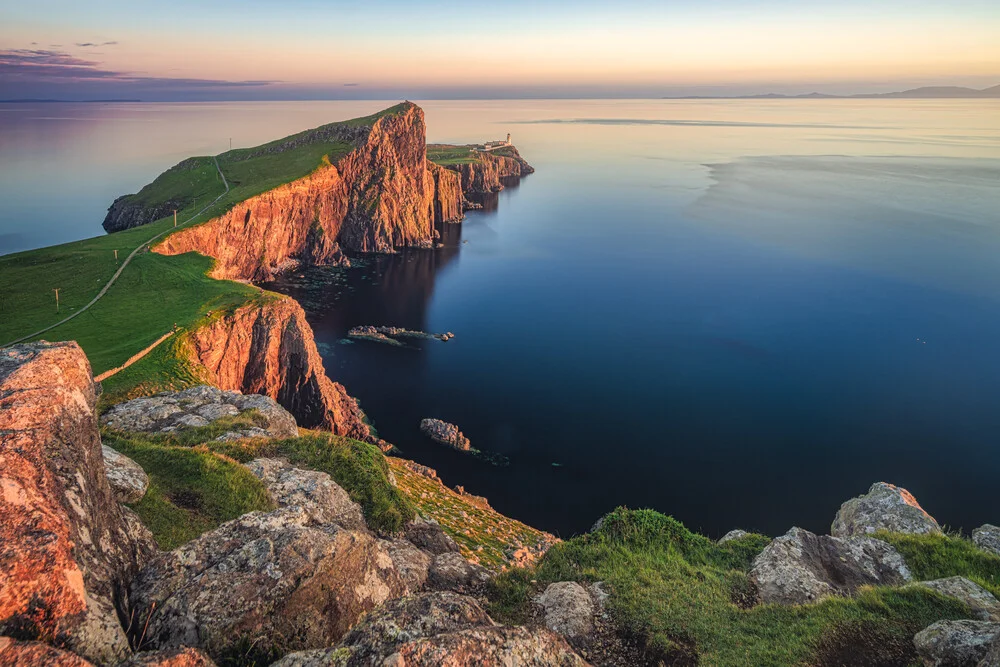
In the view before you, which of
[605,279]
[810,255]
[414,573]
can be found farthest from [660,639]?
[810,255]

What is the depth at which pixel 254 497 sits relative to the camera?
62.9ft

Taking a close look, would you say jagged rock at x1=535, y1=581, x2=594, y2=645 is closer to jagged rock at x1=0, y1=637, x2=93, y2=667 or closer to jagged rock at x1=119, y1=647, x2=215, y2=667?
jagged rock at x1=119, y1=647, x2=215, y2=667

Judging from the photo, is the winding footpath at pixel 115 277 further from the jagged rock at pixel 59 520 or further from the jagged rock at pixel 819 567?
the jagged rock at pixel 819 567

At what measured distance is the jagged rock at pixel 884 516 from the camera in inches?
Answer: 1092

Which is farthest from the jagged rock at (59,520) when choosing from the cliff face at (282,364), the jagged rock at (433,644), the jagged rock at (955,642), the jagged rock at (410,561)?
the cliff face at (282,364)

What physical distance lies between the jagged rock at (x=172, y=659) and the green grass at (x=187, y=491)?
21.3 feet

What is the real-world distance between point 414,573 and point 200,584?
7.60 metres

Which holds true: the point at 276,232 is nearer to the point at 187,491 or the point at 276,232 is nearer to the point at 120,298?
the point at 120,298

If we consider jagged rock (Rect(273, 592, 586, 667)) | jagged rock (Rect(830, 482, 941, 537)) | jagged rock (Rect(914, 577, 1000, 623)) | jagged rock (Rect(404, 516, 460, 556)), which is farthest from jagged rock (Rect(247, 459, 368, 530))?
jagged rock (Rect(830, 482, 941, 537))

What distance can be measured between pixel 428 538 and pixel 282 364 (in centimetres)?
4215

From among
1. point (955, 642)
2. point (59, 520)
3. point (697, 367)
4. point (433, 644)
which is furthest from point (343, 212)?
point (955, 642)

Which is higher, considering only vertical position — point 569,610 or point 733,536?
point 569,610

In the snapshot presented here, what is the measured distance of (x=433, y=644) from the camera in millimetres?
9969

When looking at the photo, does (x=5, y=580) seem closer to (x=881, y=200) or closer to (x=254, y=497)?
(x=254, y=497)
